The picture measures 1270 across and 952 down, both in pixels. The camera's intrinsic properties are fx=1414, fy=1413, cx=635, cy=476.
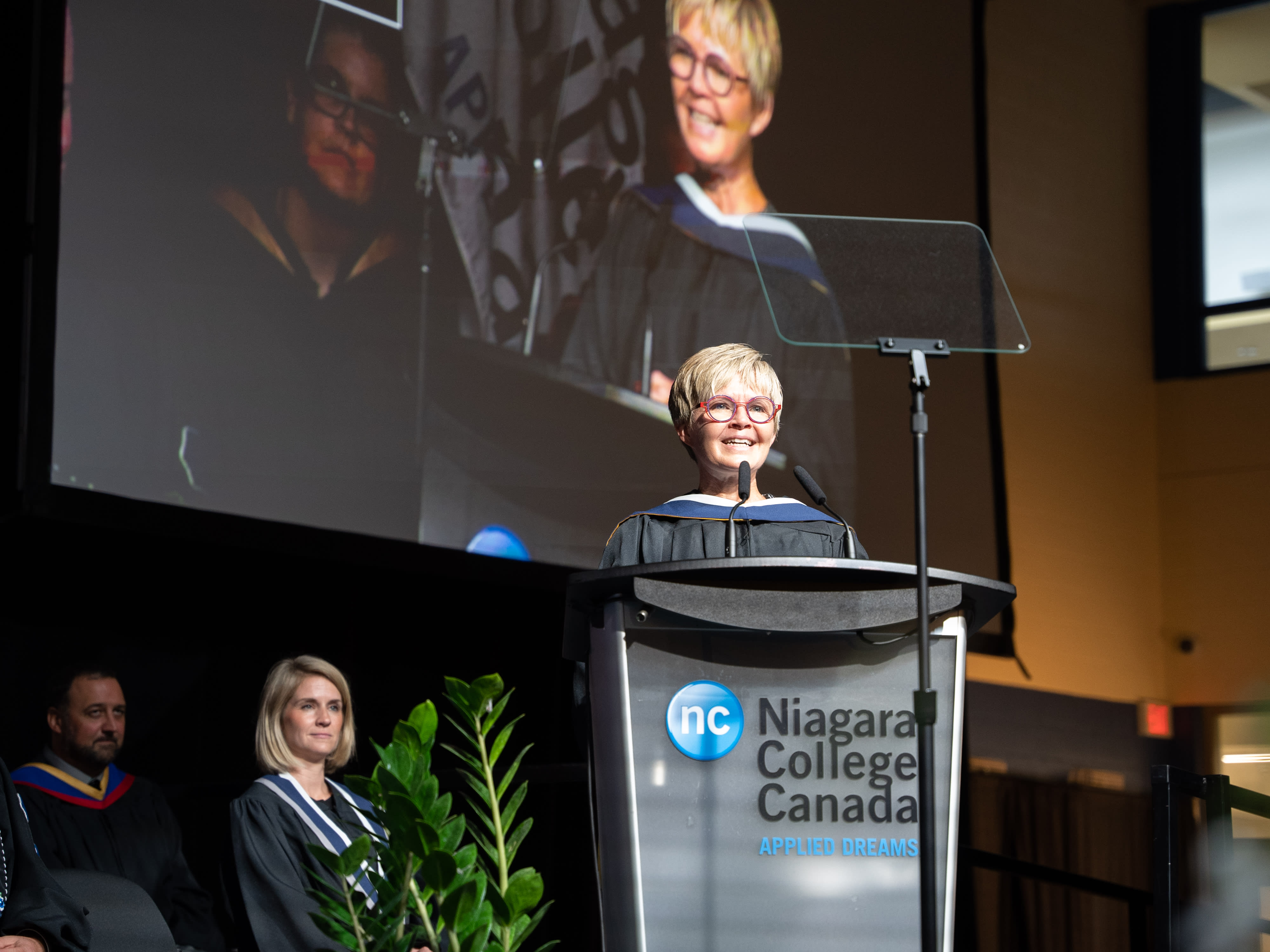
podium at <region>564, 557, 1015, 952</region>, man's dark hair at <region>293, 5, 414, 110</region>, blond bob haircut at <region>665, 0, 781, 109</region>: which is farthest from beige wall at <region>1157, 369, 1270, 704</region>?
podium at <region>564, 557, 1015, 952</region>

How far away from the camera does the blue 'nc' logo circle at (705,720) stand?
1.43 m

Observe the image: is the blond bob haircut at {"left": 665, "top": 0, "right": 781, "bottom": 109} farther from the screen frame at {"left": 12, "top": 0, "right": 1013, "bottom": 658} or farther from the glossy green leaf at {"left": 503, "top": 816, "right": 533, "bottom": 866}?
the glossy green leaf at {"left": 503, "top": 816, "right": 533, "bottom": 866}

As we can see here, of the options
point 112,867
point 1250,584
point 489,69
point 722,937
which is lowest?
point 112,867

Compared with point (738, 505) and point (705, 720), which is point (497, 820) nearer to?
point (705, 720)

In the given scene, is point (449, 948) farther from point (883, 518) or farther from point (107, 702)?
point (883, 518)

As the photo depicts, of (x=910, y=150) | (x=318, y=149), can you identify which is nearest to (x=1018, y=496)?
(x=910, y=150)

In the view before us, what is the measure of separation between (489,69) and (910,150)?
2.01 metres

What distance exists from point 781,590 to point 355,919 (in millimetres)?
518

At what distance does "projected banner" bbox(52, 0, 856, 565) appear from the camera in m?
3.62

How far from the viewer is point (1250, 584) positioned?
663cm

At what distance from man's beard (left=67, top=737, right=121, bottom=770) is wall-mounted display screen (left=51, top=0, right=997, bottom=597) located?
0.69m

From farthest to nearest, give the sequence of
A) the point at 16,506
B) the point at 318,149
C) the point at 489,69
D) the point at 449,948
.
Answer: the point at 489,69 → the point at 318,149 → the point at 16,506 → the point at 449,948

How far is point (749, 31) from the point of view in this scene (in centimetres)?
500

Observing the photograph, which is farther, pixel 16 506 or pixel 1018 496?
pixel 1018 496
